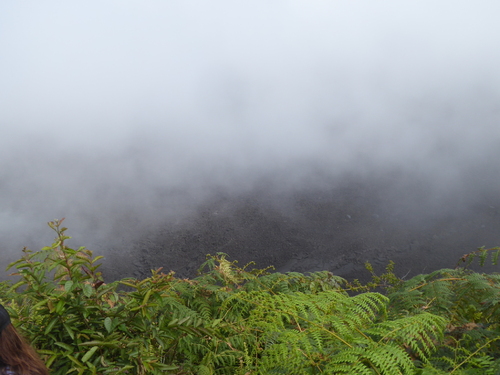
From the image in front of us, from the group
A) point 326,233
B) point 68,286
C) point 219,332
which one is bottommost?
point 219,332

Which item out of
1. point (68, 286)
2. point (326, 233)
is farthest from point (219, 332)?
point (326, 233)

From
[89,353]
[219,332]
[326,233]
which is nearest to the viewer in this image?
[89,353]

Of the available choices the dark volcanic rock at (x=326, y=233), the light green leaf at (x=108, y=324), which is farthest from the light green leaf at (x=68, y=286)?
the dark volcanic rock at (x=326, y=233)

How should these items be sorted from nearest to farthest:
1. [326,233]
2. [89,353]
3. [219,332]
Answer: [89,353] → [219,332] → [326,233]

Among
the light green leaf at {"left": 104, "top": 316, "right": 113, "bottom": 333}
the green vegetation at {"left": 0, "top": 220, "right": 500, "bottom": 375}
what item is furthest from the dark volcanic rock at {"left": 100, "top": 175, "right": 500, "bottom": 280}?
the light green leaf at {"left": 104, "top": 316, "right": 113, "bottom": 333}

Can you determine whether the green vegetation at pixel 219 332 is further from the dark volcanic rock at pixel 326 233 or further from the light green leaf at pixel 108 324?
the dark volcanic rock at pixel 326 233

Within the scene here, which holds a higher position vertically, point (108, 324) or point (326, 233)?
point (326, 233)

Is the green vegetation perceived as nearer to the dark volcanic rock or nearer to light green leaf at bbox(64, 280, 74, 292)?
light green leaf at bbox(64, 280, 74, 292)

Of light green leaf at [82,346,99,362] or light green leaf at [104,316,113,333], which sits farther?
light green leaf at [104,316,113,333]

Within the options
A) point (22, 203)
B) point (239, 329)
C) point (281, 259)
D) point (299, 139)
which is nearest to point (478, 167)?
point (299, 139)

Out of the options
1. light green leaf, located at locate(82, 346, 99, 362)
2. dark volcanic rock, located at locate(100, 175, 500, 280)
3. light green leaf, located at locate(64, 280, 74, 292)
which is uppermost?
dark volcanic rock, located at locate(100, 175, 500, 280)

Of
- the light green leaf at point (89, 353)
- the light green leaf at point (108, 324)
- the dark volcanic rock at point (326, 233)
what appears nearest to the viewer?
the light green leaf at point (89, 353)

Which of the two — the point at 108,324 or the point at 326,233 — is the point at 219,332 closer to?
the point at 108,324

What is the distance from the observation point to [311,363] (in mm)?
1427
